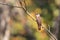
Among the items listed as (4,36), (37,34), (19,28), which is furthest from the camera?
(19,28)

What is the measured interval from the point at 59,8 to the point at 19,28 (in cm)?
125

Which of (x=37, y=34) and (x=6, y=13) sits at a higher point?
(x=6, y=13)

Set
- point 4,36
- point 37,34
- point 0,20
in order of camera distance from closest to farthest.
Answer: point 4,36
point 0,20
point 37,34

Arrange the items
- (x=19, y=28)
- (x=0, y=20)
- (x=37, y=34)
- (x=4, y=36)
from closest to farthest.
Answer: (x=4, y=36) → (x=0, y=20) → (x=37, y=34) → (x=19, y=28)

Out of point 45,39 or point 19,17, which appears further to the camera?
point 19,17

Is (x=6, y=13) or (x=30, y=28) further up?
(x=6, y=13)

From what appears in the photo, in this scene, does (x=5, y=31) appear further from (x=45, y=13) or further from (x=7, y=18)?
(x=45, y=13)

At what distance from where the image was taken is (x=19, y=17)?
256 inches

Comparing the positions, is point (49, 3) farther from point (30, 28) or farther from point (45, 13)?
point (30, 28)

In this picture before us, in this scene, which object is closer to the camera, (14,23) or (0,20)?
(0,20)

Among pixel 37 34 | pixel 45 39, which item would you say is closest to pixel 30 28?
pixel 37 34

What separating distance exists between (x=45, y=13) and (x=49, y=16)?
155mm

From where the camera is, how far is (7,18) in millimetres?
5484

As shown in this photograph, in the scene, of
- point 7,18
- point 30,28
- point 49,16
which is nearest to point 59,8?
point 49,16
